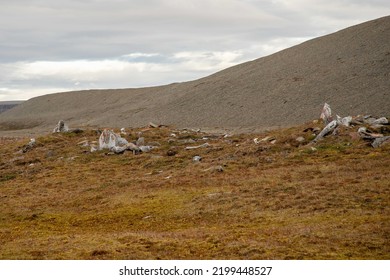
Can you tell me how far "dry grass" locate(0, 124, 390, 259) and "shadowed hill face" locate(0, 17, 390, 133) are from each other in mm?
38146

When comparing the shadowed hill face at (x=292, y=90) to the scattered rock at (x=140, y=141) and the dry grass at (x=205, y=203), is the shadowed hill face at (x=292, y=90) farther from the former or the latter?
the dry grass at (x=205, y=203)

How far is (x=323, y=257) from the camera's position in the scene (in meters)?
18.5

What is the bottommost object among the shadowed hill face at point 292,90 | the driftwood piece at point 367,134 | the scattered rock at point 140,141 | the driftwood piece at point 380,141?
the driftwood piece at point 380,141

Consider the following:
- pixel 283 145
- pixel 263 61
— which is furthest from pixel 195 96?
pixel 283 145

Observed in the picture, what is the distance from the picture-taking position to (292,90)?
340 feet

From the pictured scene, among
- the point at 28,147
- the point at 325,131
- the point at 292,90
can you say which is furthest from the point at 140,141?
the point at 292,90

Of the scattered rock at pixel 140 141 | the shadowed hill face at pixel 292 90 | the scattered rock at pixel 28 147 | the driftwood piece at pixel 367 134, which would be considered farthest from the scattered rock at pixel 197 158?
the shadowed hill face at pixel 292 90

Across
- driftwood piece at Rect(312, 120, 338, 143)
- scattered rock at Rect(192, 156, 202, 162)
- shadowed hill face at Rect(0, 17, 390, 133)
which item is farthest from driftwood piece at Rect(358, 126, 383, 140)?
shadowed hill face at Rect(0, 17, 390, 133)

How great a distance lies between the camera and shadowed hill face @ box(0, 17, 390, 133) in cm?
8950

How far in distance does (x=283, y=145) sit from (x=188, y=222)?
74.4 feet

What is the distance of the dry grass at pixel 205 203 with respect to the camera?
68.2 feet

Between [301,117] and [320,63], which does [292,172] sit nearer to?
[301,117]

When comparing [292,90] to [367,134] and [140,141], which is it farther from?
[367,134]

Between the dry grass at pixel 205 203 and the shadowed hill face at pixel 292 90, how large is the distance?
125 feet
